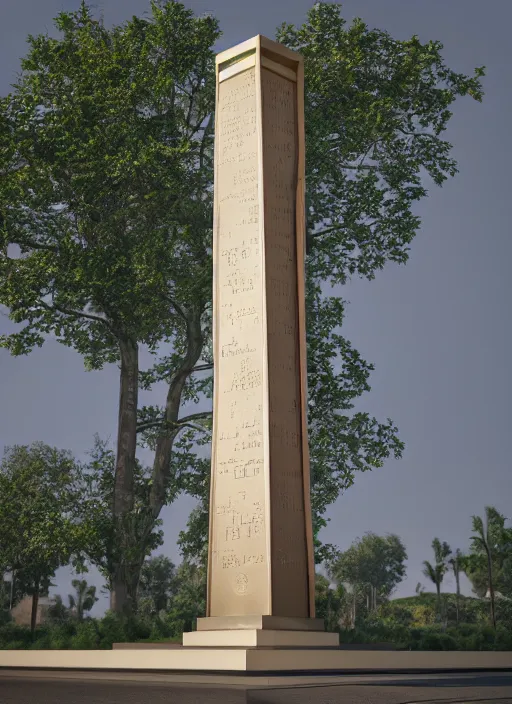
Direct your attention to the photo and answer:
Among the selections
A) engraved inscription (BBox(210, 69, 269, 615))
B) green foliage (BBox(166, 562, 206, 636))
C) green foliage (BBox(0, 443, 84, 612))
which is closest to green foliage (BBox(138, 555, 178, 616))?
green foliage (BBox(166, 562, 206, 636))

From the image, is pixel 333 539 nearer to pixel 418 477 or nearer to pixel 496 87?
pixel 418 477

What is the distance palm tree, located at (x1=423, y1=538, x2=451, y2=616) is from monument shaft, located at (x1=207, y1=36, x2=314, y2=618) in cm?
1753

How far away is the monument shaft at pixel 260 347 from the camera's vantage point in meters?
4.21

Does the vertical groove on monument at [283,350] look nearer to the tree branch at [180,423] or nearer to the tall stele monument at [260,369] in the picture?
the tall stele monument at [260,369]

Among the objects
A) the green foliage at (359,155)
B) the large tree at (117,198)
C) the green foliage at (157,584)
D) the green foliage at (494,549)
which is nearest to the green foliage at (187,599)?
the green foliage at (157,584)

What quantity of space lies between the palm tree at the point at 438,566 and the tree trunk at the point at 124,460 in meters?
11.7

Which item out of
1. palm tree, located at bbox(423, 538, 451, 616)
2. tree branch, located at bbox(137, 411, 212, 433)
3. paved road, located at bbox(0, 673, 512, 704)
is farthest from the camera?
palm tree, located at bbox(423, 538, 451, 616)

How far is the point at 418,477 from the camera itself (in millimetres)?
21797

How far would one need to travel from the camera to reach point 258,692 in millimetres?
2580

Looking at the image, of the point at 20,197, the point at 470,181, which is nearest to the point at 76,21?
the point at 20,197

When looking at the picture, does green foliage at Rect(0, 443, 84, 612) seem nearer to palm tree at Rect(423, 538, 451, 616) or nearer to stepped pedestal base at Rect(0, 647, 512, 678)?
stepped pedestal base at Rect(0, 647, 512, 678)

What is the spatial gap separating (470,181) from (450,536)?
9183mm

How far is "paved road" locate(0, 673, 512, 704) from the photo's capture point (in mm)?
2402

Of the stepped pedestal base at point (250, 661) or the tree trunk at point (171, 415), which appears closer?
the stepped pedestal base at point (250, 661)
